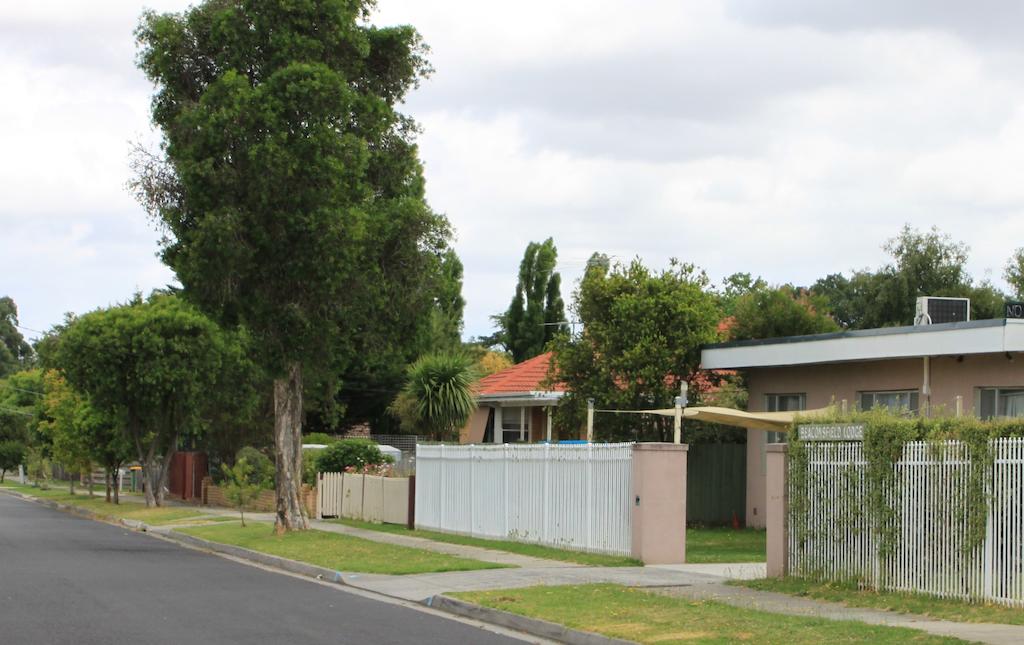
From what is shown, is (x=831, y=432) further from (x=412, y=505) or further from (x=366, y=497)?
(x=366, y=497)

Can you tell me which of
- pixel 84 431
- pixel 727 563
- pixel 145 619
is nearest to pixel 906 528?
pixel 727 563

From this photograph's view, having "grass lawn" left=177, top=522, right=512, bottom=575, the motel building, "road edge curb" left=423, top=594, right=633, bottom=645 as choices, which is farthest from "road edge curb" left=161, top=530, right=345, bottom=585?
the motel building

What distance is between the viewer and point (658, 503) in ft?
64.7

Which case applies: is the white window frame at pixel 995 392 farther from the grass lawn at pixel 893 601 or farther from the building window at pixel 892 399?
the grass lawn at pixel 893 601

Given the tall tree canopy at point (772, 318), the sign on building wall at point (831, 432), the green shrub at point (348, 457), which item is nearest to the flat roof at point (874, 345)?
the tall tree canopy at point (772, 318)

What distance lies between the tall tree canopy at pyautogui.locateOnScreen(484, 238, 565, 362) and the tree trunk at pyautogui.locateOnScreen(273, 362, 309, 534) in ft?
125

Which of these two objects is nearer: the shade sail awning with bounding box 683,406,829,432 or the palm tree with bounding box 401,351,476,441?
the shade sail awning with bounding box 683,406,829,432

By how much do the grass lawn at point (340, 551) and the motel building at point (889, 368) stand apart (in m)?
6.88

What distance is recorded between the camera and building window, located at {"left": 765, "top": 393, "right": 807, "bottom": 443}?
91.5 ft

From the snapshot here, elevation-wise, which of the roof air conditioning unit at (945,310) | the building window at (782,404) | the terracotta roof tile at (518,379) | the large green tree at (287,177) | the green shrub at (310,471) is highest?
the large green tree at (287,177)

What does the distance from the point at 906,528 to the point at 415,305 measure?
14657 mm

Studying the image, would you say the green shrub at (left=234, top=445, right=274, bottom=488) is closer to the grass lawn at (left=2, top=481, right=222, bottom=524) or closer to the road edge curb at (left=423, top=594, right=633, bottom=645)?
the grass lawn at (left=2, top=481, right=222, bottom=524)

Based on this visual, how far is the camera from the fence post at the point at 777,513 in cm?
1695

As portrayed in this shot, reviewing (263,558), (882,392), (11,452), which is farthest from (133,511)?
(11,452)
